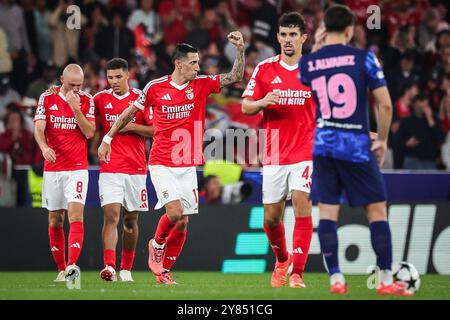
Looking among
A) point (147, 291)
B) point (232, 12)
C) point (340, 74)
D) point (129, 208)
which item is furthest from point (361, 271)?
point (232, 12)

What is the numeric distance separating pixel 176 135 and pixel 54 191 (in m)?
1.75

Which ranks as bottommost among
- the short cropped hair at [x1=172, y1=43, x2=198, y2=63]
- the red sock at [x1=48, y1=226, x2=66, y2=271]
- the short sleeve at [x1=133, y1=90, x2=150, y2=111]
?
the red sock at [x1=48, y1=226, x2=66, y2=271]

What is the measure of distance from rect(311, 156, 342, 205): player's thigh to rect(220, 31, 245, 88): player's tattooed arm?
2486 millimetres

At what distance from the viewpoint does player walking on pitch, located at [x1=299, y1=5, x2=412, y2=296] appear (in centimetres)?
866

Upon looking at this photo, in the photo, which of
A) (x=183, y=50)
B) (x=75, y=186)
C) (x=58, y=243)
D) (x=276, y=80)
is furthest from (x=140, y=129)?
(x=276, y=80)

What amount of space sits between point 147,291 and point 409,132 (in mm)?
8619

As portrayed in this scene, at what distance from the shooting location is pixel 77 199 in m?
12.0

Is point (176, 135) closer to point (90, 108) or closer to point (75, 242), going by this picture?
point (90, 108)

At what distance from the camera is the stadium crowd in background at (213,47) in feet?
57.3

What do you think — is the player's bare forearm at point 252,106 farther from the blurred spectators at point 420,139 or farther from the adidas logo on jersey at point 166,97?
the blurred spectators at point 420,139

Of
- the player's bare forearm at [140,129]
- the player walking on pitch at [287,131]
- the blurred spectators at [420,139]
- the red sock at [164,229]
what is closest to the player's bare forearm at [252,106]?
the player walking on pitch at [287,131]

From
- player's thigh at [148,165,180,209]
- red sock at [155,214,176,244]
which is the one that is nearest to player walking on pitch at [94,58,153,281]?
red sock at [155,214,176,244]

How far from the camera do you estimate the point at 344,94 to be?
8.73 metres

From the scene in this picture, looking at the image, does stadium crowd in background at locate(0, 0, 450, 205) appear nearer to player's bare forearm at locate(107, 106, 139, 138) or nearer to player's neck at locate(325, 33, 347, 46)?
player's bare forearm at locate(107, 106, 139, 138)
